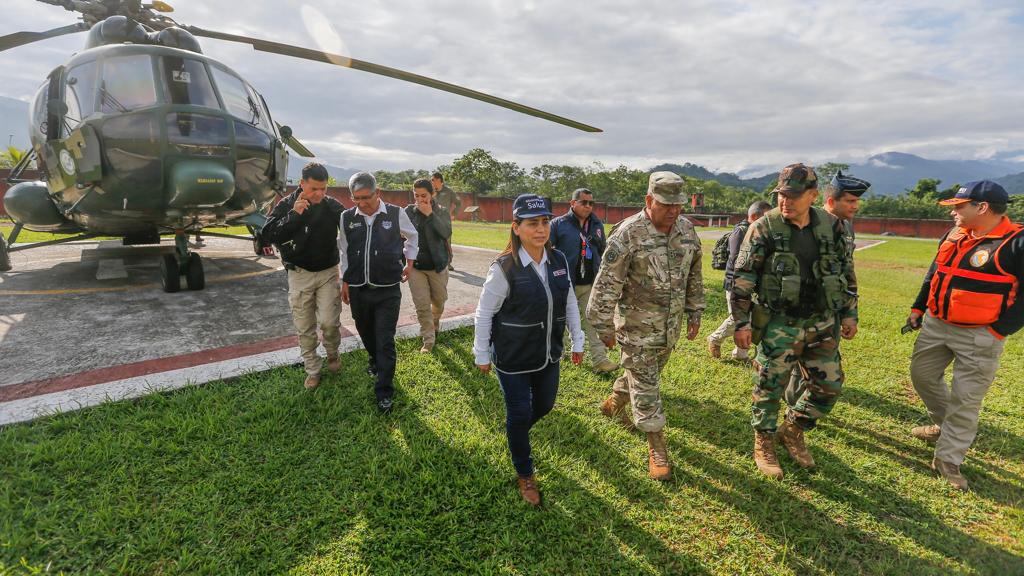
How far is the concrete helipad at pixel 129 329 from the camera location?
3906 millimetres

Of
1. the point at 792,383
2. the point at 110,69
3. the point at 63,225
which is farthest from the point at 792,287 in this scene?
the point at 63,225

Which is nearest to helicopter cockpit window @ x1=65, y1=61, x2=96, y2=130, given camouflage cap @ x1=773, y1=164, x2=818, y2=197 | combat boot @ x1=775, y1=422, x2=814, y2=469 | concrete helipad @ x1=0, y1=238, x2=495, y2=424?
concrete helipad @ x1=0, y1=238, x2=495, y2=424

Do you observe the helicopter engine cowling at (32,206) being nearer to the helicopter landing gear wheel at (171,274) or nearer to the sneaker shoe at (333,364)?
the helicopter landing gear wheel at (171,274)

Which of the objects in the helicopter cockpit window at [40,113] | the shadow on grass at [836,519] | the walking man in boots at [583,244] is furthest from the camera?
the helicopter cockpit window at [40,113]

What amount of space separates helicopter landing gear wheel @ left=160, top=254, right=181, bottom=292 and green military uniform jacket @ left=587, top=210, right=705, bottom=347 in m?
6.73

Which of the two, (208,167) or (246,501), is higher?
(208,167)

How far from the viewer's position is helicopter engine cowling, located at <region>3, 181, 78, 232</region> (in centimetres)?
750

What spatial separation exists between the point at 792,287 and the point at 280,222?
13.5 feet

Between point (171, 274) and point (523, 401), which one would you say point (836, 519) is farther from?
point (171, 274)

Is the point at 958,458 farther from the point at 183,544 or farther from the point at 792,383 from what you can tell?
the point at 183,544

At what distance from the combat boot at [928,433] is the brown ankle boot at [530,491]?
3.38 metres

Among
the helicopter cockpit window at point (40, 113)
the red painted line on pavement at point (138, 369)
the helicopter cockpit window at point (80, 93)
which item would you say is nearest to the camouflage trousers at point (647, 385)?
the red painted line on pavement at point (138, 369)

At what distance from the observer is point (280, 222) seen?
3986mm

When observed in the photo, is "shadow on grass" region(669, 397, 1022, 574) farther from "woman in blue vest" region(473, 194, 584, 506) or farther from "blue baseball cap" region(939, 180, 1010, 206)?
"blue baseball cap" region(939, 180, 1010, 206)
